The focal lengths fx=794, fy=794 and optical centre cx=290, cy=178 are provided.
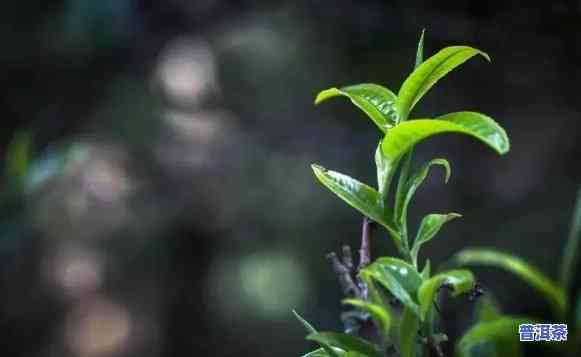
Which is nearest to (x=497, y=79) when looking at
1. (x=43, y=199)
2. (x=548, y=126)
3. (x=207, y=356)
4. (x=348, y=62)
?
(x=548, y=126)

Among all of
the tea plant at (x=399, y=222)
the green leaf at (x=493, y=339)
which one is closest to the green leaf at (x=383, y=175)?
the tea plant at (x=399, y=222)

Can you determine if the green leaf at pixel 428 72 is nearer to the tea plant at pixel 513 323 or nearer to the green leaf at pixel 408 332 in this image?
the green leaf at pixel 408 332

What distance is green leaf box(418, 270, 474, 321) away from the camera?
0.45 m

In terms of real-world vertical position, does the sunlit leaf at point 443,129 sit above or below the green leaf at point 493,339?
above

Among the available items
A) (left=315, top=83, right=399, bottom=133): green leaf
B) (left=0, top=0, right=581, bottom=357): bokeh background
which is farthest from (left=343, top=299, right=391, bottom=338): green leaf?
(left=0, top=0, right=581, bottom=357): bokeh background

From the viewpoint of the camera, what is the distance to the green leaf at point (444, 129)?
0.42 metres

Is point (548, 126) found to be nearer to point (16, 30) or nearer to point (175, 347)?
point (175, 347)

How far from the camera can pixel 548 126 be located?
1675mm

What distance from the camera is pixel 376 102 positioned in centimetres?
51

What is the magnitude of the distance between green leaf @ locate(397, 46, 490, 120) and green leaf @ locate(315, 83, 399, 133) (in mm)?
12

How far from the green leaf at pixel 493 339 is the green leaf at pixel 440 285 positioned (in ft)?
0.68

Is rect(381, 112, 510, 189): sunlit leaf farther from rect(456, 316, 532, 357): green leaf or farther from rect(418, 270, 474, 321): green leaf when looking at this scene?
rect(456, 316, 532, 357): green leaf

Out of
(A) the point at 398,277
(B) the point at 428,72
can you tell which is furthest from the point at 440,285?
(B) the point at 428,72

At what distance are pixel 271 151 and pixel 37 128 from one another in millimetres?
672
